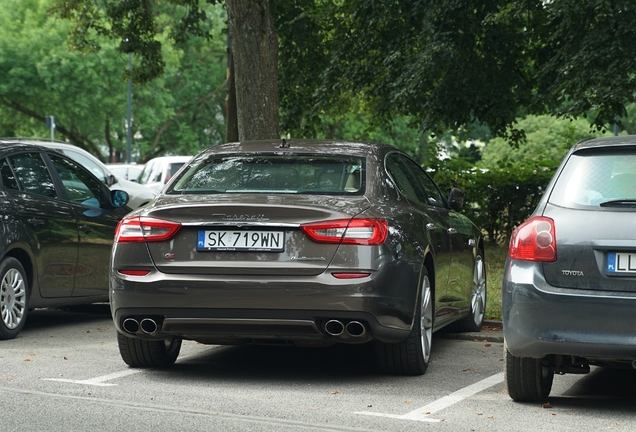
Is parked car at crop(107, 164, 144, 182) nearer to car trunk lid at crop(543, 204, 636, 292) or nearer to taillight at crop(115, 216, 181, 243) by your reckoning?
taillight at crop(115, 216, 181, 243)

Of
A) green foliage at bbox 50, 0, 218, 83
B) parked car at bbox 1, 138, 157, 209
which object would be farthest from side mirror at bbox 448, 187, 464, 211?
green foliage at bbox 50, 0, 218, 83

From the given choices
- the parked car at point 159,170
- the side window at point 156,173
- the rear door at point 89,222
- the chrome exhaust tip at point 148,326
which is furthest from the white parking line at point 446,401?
the side window at point 156,173

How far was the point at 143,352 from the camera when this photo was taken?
7.81 metres

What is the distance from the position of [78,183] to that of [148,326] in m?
3.93

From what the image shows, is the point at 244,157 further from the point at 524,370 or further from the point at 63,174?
the point at 63,174

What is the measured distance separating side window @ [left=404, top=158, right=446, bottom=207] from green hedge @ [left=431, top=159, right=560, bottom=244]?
8538 millimetres

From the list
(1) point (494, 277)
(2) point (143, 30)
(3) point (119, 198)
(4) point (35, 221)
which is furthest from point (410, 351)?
(2) point (143, 30)

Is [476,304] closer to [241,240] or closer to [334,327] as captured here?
[334,327]

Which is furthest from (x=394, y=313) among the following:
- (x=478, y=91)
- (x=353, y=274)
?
(x=478, y=91)

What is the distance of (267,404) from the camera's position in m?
6.51

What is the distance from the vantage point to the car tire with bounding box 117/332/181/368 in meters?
7.79

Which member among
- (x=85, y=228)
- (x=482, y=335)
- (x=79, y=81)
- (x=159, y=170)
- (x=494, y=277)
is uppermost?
(x=79, y=81)

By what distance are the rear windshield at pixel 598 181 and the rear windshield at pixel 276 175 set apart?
60.3 inches

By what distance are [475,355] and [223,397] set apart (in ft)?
8.66
